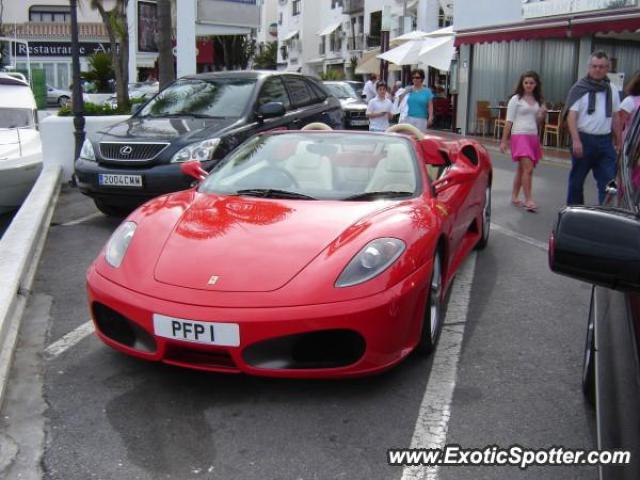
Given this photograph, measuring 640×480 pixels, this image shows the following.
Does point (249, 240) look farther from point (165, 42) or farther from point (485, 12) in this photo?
point (485, 12)

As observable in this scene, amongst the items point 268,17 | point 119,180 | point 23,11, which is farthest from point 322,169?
point 268,17

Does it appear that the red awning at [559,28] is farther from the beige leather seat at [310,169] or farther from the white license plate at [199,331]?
the white license plate at [199,331]

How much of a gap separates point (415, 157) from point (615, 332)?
2.55 meters

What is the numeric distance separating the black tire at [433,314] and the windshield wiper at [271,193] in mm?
840

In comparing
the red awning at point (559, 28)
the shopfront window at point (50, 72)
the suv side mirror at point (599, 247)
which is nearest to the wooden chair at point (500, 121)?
the red awning at point (559, 28)

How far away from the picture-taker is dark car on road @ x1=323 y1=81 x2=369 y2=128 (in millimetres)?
17984

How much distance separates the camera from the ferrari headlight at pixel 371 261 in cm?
338

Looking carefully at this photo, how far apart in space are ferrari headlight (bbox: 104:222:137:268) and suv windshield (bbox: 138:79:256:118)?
13.7 ft

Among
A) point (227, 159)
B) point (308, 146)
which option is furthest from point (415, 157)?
point (227, 159)

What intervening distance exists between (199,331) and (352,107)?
613 inches

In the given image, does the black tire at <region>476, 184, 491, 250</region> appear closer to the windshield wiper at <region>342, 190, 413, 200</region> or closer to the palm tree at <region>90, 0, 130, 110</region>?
the windshield wiper at <region>342, 190, 413, 200</region>

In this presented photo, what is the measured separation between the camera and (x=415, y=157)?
4684 mm

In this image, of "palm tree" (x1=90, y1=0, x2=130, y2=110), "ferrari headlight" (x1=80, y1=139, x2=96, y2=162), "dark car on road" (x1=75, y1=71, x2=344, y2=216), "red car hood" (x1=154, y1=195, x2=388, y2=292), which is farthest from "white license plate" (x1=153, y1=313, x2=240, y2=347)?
"palm tree" (x1=90, y1=0, x2=130, y2=110)

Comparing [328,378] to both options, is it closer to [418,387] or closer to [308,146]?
[418,387]
